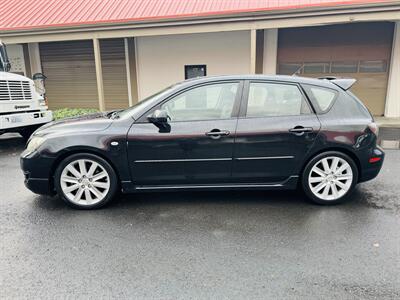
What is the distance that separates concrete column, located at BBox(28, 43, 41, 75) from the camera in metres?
A: 13.7

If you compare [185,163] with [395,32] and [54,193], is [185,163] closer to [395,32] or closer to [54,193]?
[54,193]

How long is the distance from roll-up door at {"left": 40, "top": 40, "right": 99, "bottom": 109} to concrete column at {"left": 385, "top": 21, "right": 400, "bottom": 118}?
10800 mm

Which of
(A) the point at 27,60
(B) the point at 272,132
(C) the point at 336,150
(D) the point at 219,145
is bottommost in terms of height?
(C) the point at 336,150

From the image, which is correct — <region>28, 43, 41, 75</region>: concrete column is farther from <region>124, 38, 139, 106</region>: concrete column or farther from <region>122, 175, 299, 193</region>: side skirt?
<region>122, 175, 299, 193</region>: side skirt

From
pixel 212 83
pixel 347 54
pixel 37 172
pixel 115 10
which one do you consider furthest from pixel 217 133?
pixel 115 10

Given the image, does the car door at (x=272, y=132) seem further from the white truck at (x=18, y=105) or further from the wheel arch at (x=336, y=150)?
the white truck at (x=18, y=105)

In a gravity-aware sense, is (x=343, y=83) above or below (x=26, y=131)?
above

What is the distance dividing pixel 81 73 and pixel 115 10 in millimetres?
3114

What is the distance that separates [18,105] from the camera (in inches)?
278

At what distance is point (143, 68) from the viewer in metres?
12.8

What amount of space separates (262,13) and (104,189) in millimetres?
7532

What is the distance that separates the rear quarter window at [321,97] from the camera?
3906mm

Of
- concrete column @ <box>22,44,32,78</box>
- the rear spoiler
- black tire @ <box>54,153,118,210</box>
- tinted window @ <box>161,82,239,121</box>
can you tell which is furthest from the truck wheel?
concrete column @ <box>22,44,32,78</box>

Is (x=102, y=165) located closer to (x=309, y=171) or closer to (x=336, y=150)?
(x=309, y=171)
